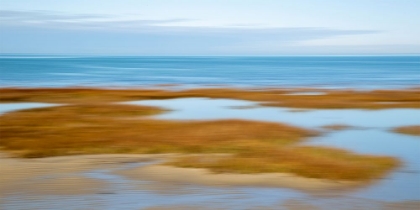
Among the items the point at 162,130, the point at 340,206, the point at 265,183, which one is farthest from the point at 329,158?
the point at 162,130

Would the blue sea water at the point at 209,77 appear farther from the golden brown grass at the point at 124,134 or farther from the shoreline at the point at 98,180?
the shoreline at the point at 98,180

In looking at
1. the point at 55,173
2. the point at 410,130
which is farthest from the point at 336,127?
the point at 55,173

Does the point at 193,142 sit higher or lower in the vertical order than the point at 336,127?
lower

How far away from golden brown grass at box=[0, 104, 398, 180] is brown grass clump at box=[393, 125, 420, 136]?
3650mm

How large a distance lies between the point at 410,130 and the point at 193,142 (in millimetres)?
8529

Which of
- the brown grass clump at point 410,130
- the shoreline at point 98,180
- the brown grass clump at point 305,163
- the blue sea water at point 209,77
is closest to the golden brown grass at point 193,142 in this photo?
the brown grass clump at point 305,163

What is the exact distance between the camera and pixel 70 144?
15641mm

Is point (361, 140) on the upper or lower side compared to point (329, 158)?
upper

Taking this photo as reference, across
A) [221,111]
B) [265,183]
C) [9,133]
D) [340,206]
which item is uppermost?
[221,111]

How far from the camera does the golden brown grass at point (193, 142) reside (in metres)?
12.8

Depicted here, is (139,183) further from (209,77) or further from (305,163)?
(209,77)

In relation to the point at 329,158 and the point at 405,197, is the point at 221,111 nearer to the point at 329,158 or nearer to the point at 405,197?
the point at 329,158

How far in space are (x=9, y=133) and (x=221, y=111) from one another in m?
11.2

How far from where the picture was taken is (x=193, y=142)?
16.0 meters
